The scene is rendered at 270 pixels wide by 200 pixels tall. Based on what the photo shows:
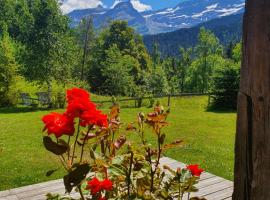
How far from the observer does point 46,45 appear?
78.3 ft

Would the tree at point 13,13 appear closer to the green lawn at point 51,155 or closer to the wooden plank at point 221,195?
the green lawn at point 51,155

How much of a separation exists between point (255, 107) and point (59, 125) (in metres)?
0.99

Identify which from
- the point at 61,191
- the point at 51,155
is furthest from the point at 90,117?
the point at 51,155

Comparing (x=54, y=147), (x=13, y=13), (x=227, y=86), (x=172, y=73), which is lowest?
(x=227, y=86)

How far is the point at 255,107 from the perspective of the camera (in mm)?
1292

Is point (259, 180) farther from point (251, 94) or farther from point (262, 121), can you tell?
point (251, 94)

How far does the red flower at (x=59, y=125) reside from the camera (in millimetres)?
1764

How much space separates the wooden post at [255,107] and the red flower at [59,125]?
2.83 feet

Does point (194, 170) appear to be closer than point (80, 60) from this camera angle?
Yes

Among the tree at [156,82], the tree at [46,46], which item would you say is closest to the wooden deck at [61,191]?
the tree at [46,46]

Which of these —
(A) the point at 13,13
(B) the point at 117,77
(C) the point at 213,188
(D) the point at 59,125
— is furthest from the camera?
(A) the point at 13,13

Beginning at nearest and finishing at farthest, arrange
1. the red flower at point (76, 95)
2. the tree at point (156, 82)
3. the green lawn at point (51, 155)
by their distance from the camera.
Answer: the red flower at point (76, 95)
the green lawn at point (51, 155)
the tree at point (156, 82)

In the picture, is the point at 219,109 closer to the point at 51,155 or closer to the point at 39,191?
the point at 51,155

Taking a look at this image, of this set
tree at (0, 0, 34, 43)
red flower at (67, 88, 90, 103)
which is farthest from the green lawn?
tree at (0, 0, 34, 43)
